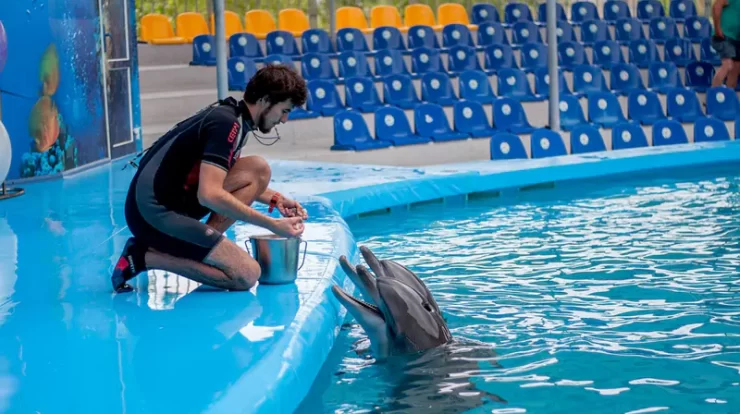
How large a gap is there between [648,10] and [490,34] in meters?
3.16

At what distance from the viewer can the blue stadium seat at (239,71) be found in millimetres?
10875

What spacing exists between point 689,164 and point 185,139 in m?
6.34

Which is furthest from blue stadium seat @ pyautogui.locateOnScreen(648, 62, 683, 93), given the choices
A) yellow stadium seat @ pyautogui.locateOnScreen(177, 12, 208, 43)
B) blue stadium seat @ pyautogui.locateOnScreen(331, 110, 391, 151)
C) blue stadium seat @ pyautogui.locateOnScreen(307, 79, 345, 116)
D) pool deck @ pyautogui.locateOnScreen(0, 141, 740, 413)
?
pool deck @ pyautogui.locateOnScreen(0, 141, 740, 413)

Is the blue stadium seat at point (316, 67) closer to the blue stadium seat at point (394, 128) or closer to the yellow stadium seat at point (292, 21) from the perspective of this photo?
the blue stadium seat at point (394, 128)

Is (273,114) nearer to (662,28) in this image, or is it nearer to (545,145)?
(545,145)

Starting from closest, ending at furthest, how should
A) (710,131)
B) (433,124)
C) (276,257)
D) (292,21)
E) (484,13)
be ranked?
1. (276,257)
2. (433,124)
3. (710,131)
4. (292,21)
5. (484,13)

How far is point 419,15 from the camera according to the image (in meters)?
15.1

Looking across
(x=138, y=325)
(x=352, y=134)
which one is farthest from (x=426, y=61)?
(x=138, y=325)

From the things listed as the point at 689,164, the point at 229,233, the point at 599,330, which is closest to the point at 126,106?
the point at 229,233

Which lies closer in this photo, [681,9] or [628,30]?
[628,30]

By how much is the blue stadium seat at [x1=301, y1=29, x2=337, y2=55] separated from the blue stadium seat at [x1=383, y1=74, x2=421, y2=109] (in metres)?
1.44

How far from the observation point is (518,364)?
12.6 ft

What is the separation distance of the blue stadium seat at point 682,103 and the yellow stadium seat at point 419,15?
14.4 ft

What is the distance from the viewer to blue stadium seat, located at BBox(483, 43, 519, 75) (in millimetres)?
12531
